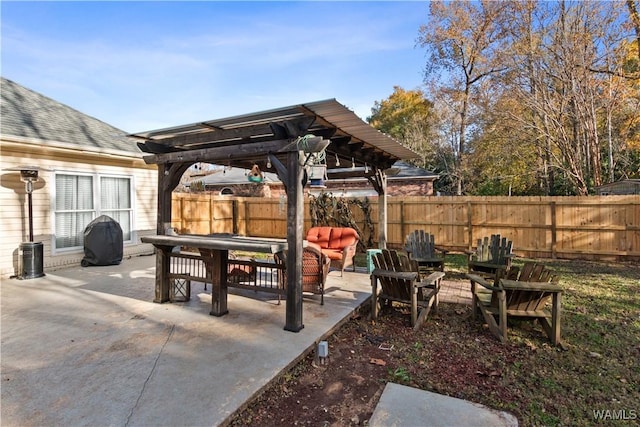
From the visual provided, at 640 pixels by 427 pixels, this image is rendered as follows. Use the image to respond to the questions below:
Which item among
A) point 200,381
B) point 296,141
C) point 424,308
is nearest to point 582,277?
point 424,308

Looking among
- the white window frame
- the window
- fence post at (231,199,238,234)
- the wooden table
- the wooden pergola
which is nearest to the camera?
the wooden pergola

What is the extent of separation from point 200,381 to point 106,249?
5775 mm

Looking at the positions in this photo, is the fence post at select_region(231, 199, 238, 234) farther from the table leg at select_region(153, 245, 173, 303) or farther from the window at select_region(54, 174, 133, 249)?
the table leg at select_region(153, 245, 173, 303)

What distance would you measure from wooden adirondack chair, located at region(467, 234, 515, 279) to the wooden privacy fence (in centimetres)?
342

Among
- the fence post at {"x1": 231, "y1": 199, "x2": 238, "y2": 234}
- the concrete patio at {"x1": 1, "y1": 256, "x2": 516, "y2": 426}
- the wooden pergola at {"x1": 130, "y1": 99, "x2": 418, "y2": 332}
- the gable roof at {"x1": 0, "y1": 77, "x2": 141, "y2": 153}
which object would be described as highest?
the gable roof at {"x1": 0, "y1": 77, "x2": 141, "y2": 153}

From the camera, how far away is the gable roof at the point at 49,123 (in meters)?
6.29

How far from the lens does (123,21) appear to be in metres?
6.89

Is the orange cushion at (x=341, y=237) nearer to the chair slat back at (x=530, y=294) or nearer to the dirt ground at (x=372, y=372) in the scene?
the dirt ground at (x=372, y=372)

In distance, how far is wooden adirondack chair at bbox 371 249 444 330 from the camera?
12.9 ft

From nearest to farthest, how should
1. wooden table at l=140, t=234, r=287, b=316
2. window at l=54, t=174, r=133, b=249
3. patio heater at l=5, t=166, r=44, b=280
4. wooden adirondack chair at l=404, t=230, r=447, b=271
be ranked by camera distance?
wooden table at l=140, t=234, r=287, b=316, patio heater at l=5, t=166, r=44, b=280, wooden adirondack chair at l=404, t=230, r=447, b=271, window at l=54, t=174, r=133, b=249

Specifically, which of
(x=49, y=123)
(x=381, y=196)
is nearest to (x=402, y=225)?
(x=381, y=196)

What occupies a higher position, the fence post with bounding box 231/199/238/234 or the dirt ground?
the fence post with bounding box 231/199/238/234

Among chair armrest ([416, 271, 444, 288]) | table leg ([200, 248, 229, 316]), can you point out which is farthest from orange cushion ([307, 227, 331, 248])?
table leg ([200, 248, 229, 316])

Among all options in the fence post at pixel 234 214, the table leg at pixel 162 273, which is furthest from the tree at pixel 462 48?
the table leg at pixel 162 273
